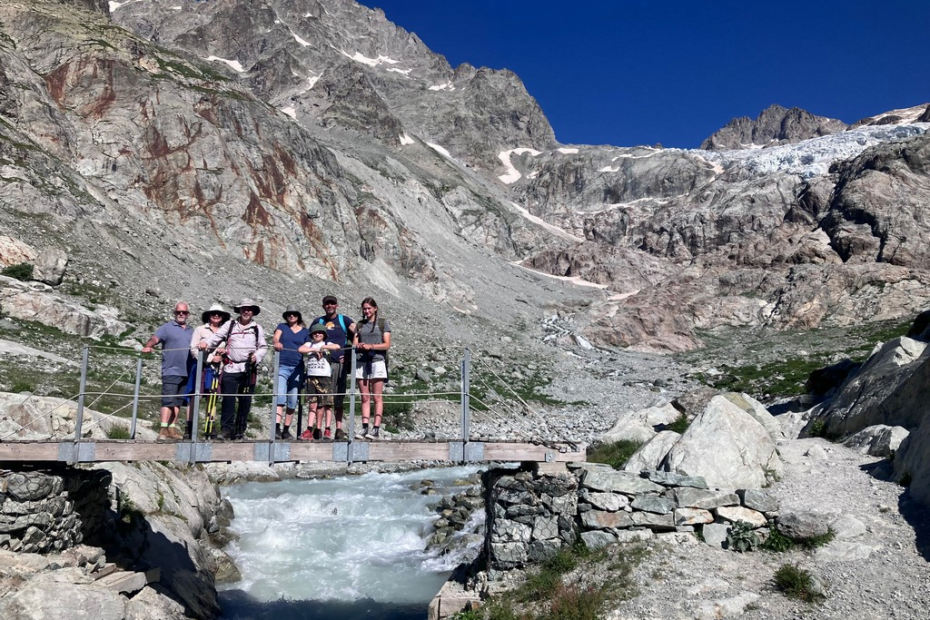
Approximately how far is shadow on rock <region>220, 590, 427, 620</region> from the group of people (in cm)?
547

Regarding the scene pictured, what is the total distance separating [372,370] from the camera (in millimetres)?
12156

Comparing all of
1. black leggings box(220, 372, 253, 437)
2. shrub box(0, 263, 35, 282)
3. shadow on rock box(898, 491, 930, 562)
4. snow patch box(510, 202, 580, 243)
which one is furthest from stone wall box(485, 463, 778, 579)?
snow patch box(510, 202, 580, 243)

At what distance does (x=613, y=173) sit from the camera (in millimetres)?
157500

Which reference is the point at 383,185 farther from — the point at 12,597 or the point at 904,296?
the point at 12,597

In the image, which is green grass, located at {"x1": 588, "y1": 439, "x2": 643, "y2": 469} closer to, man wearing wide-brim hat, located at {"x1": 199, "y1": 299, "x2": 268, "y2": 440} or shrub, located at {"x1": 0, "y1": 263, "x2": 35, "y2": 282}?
man wearing wide-brim hat, located at {"x1": 199, "y1": 299, "x2": 268, "y2": 440}

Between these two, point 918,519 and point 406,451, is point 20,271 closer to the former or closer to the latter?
point 406,451

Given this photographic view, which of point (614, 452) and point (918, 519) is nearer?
point (918, 519)

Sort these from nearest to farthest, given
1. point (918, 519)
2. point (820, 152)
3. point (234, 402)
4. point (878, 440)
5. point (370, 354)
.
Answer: point (918, 519), point (370, 354), point (234, 402), point (878, 440), point (820, 152)

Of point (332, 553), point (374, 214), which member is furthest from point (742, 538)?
point (374, 214)

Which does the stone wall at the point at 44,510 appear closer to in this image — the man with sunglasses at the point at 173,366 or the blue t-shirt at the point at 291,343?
the man with sunglasses at the point at 173,366

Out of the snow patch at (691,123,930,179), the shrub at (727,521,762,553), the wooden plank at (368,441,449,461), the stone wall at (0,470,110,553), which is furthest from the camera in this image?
the snow patch at (691,123,930,179)

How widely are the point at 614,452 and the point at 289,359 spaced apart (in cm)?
944

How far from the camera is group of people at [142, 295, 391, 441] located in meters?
11.6

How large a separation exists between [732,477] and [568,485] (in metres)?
3.36
